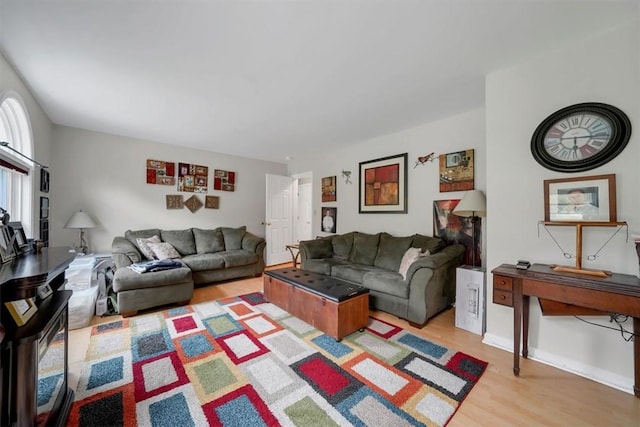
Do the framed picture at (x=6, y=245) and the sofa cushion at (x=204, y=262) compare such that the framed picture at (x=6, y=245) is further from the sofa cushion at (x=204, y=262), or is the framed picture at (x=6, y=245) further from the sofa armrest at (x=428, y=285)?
the sofa armrest at (x=428, y=285)

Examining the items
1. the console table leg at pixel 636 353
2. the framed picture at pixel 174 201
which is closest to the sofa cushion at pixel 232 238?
the framed picture at pixel 174 201

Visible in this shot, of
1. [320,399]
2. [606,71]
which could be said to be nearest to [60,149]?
[320,399]

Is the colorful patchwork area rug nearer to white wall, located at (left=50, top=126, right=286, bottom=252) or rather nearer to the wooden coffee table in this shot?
the wooden coffee table

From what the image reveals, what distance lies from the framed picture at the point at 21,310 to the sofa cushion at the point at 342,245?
331 centimetres

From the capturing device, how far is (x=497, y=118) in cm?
219

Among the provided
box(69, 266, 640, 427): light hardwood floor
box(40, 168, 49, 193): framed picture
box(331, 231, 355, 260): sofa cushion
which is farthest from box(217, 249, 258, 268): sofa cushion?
box(40, 168, 49, 193): framed picture

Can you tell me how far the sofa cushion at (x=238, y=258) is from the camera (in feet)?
13.1

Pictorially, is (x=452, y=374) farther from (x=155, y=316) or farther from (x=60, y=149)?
(x=60, y=149)

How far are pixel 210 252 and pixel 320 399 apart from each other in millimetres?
3418

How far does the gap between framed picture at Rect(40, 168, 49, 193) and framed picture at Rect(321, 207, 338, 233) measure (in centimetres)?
406

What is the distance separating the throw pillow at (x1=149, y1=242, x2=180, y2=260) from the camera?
3.67 metres

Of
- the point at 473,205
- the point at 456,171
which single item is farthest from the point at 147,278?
the point at 456,171

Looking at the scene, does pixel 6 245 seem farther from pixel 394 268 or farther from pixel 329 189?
pixel 329 189

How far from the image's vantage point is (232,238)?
4641mm
